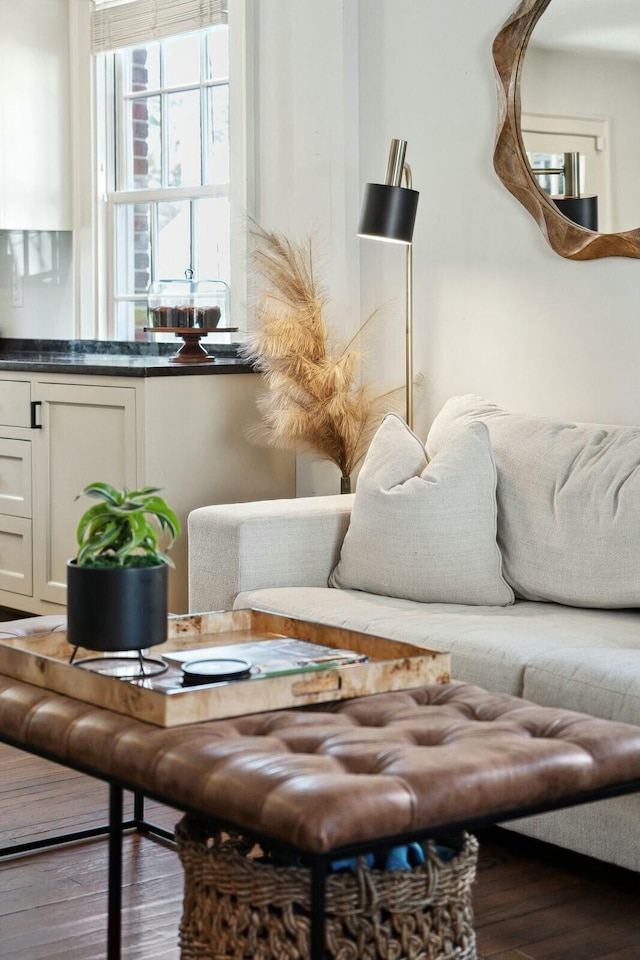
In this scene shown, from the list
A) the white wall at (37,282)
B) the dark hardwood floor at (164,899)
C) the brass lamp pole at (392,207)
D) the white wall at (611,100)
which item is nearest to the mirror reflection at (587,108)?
the white wall at (611,100)

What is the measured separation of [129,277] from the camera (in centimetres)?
519

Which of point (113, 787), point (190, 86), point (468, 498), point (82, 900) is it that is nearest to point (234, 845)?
point (113, 787)

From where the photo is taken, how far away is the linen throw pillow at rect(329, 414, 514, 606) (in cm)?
299

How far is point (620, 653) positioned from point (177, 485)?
186 cm

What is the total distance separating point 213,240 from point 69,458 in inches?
44.2

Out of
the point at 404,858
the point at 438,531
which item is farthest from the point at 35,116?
the point at 404,858

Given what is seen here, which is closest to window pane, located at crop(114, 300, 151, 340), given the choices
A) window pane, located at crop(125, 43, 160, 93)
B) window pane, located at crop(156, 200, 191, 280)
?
window pane, located at crop(156, 200, 191, 280)

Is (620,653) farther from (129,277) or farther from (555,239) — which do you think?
(129,277)

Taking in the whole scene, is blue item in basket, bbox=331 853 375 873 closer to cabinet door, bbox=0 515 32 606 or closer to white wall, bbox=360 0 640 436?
white wall, bbox=360 0 640 436

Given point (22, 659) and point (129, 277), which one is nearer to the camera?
point (22, 659)

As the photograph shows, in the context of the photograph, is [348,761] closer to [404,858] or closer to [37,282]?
[404,858]

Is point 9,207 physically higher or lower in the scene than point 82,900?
higher

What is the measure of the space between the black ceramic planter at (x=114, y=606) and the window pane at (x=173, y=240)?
3.21 m

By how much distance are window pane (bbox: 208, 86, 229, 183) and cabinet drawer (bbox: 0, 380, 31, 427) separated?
1117 millimetres
